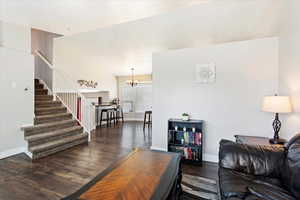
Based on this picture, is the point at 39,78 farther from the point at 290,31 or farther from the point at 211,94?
the point at 290,31

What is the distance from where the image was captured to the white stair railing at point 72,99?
4922 mm

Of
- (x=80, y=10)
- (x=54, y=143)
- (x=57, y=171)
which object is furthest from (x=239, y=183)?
(x=54, y=143)

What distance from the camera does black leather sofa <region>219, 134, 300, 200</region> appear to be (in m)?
1.42

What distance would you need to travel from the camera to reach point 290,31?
8.00ft

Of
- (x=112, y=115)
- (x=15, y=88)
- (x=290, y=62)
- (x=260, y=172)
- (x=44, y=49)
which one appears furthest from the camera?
(x=112, y=115)

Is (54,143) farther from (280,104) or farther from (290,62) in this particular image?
(290,62)

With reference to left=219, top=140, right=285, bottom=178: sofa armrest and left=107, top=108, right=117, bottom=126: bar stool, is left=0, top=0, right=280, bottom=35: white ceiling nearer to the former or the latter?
left=219, top=140, right=285, bottom=178: sofa armrest

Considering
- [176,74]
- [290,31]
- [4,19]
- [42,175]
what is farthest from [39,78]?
[290,31]

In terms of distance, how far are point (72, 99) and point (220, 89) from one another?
4.76m

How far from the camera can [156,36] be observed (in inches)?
185

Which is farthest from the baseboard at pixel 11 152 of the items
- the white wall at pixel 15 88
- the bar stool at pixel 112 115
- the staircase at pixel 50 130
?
the bar stool at pixel 112 115

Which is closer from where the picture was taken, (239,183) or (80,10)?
(239,183)

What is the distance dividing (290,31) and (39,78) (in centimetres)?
684

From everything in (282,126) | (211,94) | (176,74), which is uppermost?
(176,74)
